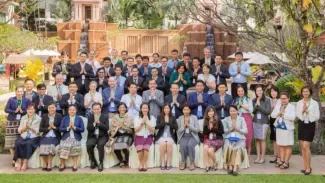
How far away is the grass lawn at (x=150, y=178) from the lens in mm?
7434

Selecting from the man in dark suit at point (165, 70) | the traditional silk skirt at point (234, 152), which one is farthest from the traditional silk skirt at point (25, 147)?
the traditional silk skirt at point (234, 152)

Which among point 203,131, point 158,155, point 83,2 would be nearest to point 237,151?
point 203,131

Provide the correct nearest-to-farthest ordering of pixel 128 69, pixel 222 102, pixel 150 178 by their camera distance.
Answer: pixel 150 178 < pixel 222 102 < pixel 128 69

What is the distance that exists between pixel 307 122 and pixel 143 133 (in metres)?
3.03

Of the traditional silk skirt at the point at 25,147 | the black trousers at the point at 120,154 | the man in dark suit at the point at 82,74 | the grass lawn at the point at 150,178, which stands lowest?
the grass lawn at the point at 150,178

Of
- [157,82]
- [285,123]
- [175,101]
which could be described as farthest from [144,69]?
[285,123]

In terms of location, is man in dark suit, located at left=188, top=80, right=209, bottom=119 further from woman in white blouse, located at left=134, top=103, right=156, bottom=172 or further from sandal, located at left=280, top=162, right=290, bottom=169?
sandal, located at left=280, top=162, right=290, bottom=169

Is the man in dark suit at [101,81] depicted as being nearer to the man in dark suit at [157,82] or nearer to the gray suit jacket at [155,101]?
the man in dark suit at [157,82]

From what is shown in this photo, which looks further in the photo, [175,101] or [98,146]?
[175,101]

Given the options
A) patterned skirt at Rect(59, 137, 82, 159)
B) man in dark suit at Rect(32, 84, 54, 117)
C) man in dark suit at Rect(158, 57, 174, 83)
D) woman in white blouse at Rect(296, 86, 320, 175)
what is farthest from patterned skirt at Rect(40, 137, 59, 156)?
woman in white blouse at Rect(296, 86, 320, 175)

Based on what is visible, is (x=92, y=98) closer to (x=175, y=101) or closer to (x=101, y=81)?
(x=101, y=81)

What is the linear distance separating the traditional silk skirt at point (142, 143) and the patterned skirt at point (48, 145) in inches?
59.8

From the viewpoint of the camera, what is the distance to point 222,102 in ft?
29.1

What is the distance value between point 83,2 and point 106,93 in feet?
79.4
